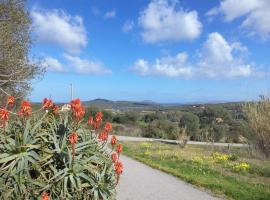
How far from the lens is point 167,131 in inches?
1698

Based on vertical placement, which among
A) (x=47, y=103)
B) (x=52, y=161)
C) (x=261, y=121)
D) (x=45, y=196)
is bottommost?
(x=45, y=196)

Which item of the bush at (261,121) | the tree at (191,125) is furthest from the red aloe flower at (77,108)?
the tree at (191,125)

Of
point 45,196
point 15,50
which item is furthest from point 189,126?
point 45,196

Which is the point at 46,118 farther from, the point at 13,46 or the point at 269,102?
the point at 13,46

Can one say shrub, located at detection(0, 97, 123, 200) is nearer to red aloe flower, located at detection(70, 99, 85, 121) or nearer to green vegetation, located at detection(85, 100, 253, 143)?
red aloe flower, located at detection(70, 99, 85, 121)

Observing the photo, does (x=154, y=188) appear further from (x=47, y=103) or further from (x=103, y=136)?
(x=47, y=103)

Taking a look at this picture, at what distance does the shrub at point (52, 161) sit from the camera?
7129 millimetres

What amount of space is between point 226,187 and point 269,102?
11.1 ft

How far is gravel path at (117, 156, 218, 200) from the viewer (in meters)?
10.9

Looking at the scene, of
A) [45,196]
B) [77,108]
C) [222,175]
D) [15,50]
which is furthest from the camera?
[15,50]

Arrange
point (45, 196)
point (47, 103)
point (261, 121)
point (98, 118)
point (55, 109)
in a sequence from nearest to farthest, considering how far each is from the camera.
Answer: point (45, 196)
point (98, 118)
point (47, 103)
point (55, 109)
point (261, 121)

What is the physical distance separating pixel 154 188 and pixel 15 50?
36.3 ft

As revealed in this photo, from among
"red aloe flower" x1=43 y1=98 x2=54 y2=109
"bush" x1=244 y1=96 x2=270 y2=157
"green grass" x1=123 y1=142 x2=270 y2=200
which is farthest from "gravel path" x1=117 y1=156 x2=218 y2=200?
"red aloe flower" x1=43 y1=98 x2=54 y2=109

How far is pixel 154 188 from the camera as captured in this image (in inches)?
477
